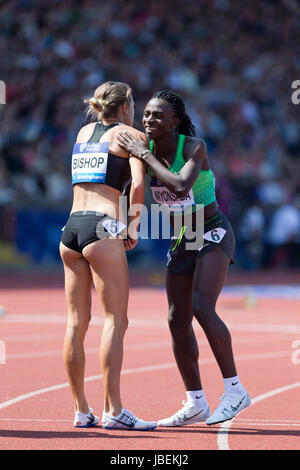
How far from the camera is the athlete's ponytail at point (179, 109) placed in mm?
6191

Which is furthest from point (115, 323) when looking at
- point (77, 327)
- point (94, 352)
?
point (94, 352)

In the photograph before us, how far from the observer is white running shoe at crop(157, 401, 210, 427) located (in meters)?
6.15

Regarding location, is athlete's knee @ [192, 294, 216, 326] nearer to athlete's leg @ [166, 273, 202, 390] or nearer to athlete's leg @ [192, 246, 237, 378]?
athlete's leg @ [192, 246, 237, 378]

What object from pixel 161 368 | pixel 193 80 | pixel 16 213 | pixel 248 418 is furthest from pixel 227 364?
pixel 193 80

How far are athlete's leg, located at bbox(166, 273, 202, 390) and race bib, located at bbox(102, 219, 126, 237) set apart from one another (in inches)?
25.3

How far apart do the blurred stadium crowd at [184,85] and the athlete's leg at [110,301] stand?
50.5 feet

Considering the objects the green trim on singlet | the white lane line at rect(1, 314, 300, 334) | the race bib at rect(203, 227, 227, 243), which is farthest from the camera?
the white lane line at rect(1, 314, 300, 334)

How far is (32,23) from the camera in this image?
24.5 meters

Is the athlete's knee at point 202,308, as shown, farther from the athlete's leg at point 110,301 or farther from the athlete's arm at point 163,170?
the athlete's arm at point 163,170

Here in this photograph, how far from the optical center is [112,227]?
5.93 meters

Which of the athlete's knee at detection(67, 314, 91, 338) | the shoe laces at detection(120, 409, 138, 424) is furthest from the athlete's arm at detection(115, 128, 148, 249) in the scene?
the shoe laces at detection(120, 409, 138, 424)

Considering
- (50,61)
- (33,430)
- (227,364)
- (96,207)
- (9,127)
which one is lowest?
(33,430)

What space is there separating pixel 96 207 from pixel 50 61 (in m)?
18.5

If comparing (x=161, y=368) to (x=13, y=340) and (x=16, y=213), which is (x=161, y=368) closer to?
(x=13, y=340)
